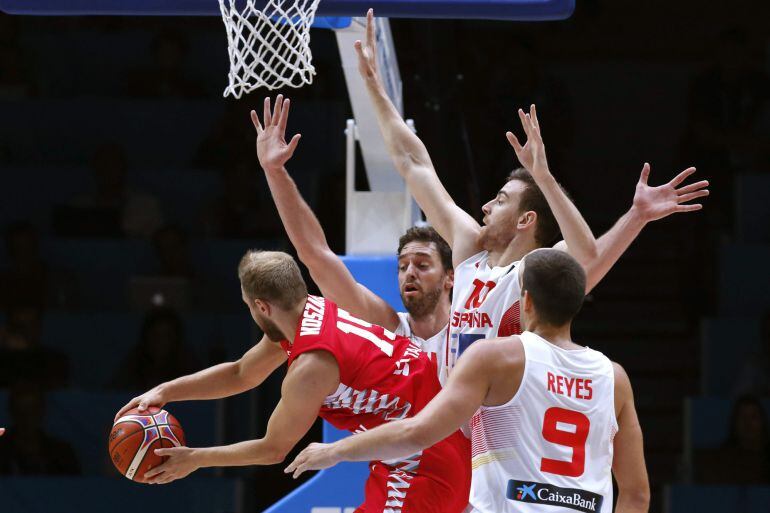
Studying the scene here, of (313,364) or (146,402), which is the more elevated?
(313,364)

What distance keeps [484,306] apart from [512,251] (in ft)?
0.94

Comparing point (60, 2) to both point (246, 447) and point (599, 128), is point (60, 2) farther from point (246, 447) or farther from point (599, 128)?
point (599, 128)

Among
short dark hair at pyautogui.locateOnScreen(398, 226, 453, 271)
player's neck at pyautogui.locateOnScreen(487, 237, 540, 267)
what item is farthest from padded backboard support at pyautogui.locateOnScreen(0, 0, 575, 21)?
short dark hair at pyautogui.locateOnScreen(398, 226, 453, 271)

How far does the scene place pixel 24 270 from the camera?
9.43 metres

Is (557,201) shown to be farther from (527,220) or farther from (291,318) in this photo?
(291,318)

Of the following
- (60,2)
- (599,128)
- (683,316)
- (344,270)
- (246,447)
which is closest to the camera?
(246,447)

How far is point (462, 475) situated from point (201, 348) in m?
4.42

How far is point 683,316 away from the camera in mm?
9906

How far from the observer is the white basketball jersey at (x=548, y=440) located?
382 centimetres

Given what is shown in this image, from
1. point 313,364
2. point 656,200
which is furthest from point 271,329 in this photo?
point 656,200

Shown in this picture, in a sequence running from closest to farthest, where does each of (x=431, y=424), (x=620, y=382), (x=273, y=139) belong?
(x=431, y=424)
(x=620, y=382)
(x=273, y=139)

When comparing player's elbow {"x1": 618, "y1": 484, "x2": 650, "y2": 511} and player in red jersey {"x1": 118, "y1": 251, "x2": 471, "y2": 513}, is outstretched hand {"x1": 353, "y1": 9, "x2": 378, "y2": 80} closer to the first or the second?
player in red jersey {"x1": 118, "y1": 251, "x2": 471, "y2": 513}

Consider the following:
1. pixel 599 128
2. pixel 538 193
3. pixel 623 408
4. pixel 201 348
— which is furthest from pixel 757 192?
pixel 623 408

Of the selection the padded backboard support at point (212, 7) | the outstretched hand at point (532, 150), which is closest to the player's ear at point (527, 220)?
the outstretched hand at point (532, 150)
